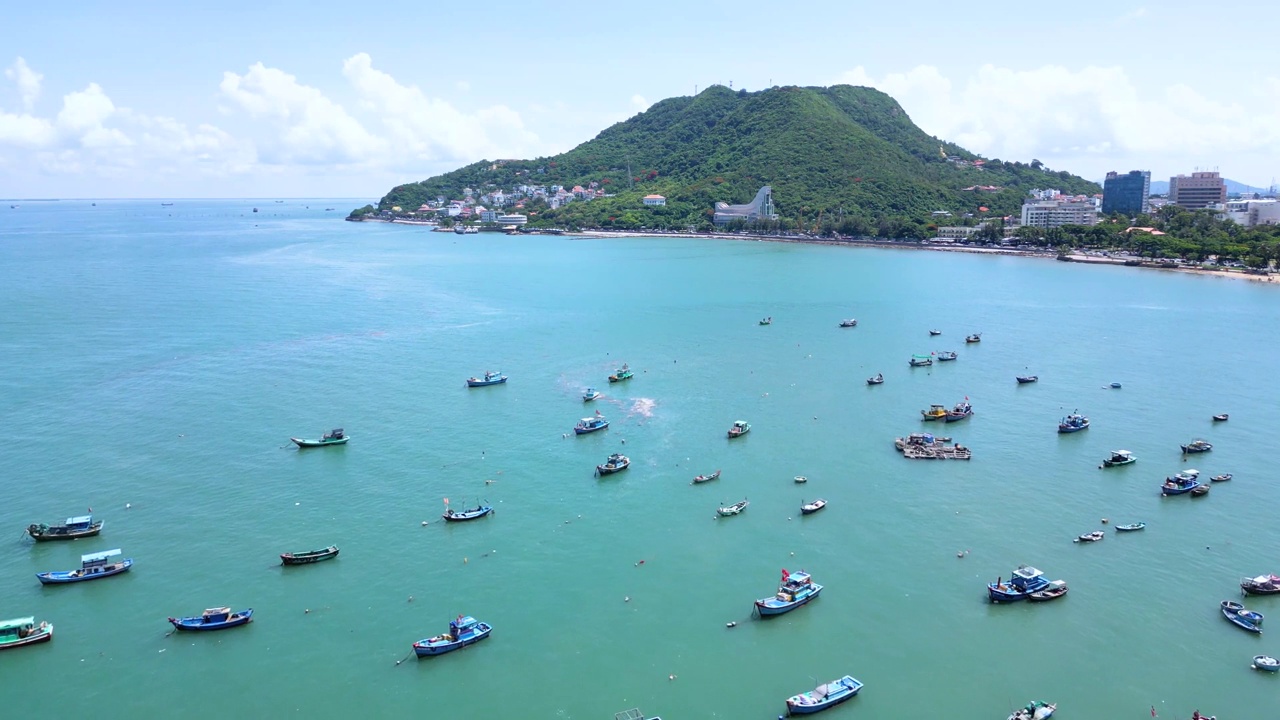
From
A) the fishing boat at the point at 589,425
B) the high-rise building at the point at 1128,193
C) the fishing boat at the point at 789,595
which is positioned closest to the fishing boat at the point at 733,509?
the fishing boat at the point at 789,595

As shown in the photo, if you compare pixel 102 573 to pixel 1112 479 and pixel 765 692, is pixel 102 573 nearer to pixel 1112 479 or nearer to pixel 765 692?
pixel 765 692

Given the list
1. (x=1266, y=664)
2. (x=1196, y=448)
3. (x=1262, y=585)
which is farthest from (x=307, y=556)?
(x=1196, y=448)

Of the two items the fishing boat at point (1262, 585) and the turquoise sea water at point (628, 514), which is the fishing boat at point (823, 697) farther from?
the fishing boat at point (1262, 585)

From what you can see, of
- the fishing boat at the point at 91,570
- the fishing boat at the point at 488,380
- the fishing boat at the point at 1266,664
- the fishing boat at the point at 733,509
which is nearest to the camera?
the fishing boat at the point at 1266,664

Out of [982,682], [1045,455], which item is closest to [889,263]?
[1045,455]

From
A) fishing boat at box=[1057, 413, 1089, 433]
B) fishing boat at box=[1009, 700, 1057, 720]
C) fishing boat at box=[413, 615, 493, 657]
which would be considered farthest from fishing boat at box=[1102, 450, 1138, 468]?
fishing boat at box=[413, 615, 493, 657]

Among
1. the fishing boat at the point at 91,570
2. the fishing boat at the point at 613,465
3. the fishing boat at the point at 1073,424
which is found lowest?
the fishing boat at the point at 91,570
